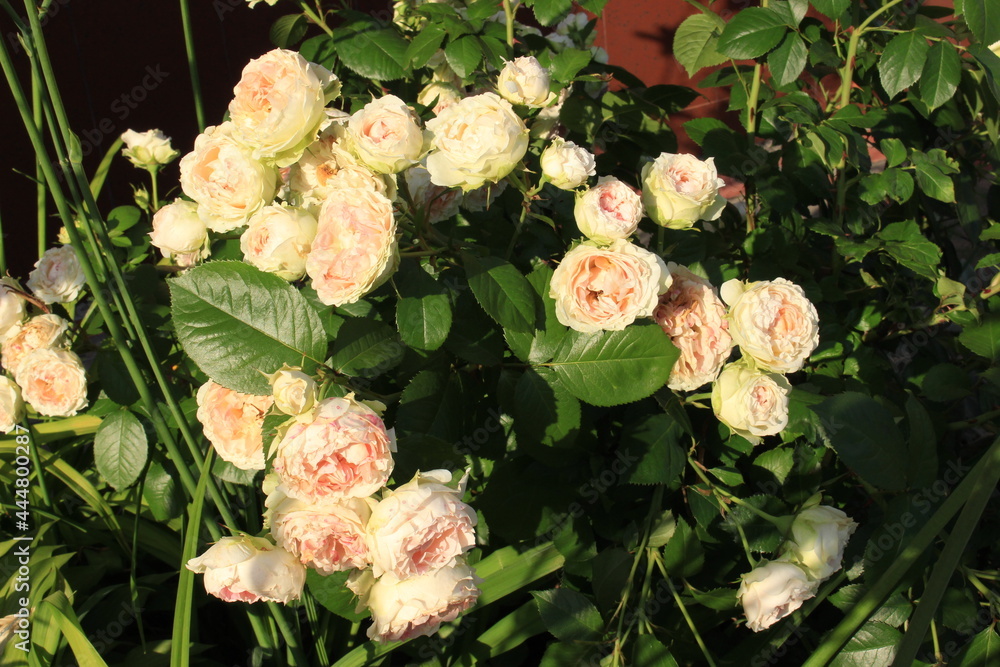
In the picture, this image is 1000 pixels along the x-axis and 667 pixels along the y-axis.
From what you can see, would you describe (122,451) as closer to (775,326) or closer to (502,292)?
(502,292)

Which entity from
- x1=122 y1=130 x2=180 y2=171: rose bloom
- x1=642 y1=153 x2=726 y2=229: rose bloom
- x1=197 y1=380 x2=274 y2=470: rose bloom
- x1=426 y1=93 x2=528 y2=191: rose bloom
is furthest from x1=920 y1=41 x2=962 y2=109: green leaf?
x1=122 y1=130 x2=180 y2=171: rose bloom

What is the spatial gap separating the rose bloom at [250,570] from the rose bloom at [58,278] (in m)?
0.70

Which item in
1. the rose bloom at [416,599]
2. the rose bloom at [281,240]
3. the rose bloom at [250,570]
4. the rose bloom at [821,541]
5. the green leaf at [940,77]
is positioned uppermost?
the rose bloom at [281,240]

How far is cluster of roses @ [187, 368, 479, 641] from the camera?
63 centimetres

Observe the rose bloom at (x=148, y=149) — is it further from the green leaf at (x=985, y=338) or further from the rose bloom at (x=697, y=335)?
the green leaf at (x=985, y=338)

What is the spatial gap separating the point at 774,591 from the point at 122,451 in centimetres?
94

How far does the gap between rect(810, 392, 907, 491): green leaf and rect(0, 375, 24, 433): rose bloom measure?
114 cm

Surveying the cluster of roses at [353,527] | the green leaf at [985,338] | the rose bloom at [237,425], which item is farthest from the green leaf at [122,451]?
the green leaf at [985,338]

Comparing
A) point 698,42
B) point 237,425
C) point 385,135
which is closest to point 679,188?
point 385,135

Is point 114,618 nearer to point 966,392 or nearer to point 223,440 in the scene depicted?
point 223,440

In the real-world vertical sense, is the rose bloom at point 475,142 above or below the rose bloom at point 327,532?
above

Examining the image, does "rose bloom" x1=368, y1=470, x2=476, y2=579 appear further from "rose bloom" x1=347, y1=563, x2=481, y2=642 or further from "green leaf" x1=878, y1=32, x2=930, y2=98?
"green leaf" x1=878, y1=32, x2=930, y2=98

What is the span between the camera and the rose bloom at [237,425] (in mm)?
835

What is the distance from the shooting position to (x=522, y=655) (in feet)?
3.86
